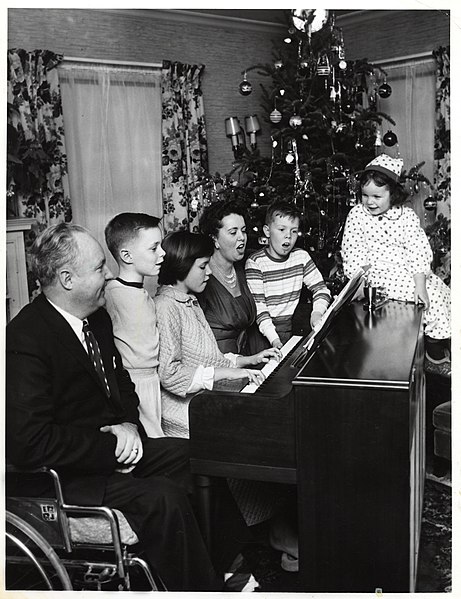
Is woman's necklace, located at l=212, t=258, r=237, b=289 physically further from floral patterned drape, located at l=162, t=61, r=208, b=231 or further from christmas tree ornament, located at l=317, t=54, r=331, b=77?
christmas tree ornament, located at l=317, t=54, r=331, b=77

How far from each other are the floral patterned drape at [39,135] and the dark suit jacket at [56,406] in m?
1.89

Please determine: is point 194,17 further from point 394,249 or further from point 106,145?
point 394,249

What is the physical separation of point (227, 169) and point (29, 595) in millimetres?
3711

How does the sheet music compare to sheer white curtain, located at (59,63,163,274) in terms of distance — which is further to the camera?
sheer white curtain, located at (59,63,163,274)

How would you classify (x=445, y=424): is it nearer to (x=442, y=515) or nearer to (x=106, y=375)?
(x=442, y=515)

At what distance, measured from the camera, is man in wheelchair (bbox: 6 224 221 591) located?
1.77m

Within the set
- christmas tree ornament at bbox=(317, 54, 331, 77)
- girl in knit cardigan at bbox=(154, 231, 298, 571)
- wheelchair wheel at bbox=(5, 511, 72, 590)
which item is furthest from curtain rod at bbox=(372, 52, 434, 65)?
wheelchair wheel at bbox=(5, 511, 72, 590)

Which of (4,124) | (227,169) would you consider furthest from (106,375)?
(227,169)

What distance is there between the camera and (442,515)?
271cm

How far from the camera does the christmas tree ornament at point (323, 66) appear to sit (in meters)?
3.89

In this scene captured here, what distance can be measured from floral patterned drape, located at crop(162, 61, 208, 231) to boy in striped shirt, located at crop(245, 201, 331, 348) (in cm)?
109

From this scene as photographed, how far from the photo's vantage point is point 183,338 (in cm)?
238

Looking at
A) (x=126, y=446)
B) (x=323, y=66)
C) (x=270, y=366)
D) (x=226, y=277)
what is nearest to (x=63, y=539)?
(x=126, y=446)

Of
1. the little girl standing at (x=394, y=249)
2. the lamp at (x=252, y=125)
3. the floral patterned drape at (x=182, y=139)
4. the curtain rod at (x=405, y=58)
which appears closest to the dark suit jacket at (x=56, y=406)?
the little girl standing at (x=394, y=249)
